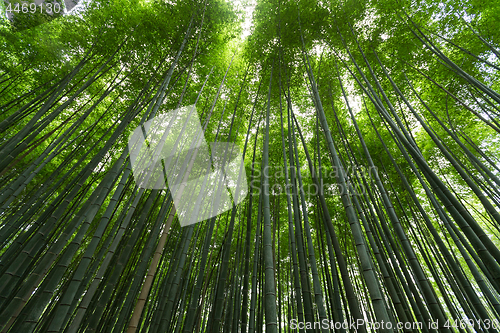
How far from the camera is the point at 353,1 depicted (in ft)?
10.6

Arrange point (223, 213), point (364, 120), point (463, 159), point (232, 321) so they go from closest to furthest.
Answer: point (232, 321), point (463, 159), point (364, 120), point (223, 213)

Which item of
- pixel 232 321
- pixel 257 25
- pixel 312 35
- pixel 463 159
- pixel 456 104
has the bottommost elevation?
pixel 232 321

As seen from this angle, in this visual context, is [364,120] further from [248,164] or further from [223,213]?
[223,213]

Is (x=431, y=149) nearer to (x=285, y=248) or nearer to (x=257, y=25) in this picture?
(x=285, y=248)

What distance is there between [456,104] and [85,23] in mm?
7380

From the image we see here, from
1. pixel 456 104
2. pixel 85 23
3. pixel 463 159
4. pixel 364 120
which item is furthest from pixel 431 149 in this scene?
pixel 85 23

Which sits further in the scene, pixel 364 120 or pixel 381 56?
pixel 364 120

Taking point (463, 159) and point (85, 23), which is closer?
point (85, 23)

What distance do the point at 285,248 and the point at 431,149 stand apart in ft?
13.9

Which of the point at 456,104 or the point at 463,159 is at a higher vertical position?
the point at 456,104

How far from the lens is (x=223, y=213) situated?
546 cm

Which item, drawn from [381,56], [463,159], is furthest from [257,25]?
[463,159]

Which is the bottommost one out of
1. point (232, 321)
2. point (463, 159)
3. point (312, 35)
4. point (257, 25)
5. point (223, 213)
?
point (232, 321)

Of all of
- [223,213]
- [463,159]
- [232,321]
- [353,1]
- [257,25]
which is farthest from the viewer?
[223,213]
